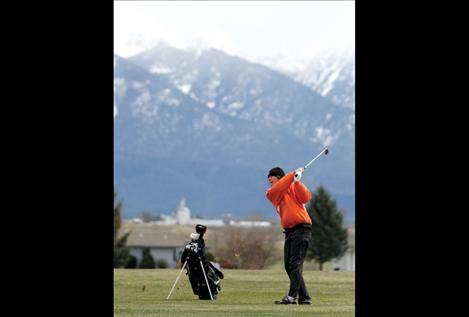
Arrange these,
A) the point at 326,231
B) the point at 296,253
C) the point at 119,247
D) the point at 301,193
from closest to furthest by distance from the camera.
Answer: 1. the point at 301,193
2. the point at 296,253
3. the point at 326,231
4. the point at 119,247

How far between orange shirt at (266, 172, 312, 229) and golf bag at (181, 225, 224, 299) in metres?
1.46

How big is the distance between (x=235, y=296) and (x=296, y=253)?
2927mm

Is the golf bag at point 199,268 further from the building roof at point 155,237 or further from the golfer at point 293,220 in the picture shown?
the building roof at point 155,237

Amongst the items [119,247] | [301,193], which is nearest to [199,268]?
[301,193]

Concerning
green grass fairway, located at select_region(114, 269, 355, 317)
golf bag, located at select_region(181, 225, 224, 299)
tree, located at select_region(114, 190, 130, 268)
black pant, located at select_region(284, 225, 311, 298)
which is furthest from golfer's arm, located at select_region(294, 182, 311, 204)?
tree, located at select_region(114, 190, 130, 268)

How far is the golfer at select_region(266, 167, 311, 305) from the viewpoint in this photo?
15500 millimetres

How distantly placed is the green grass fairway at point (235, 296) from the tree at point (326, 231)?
55.3 metres

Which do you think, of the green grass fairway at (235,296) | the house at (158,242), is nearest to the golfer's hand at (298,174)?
the green grass fairway at (235,296)

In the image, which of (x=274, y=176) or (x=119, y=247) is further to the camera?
(x=119, y=247)

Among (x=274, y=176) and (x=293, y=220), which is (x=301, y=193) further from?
(x=274, y=176)

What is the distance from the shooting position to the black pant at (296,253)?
15617mm

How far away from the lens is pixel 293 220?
15602mm

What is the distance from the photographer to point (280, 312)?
14.1 metres
